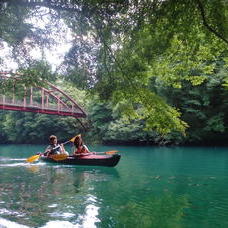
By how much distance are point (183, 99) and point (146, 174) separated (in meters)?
15.4

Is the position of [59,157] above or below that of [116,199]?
above

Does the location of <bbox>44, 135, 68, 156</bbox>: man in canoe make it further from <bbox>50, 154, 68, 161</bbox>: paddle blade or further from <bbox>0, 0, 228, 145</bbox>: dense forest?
<bbox>0, 0, 228, 145</bbox>: dense forest

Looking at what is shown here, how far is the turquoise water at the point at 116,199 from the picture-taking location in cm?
589

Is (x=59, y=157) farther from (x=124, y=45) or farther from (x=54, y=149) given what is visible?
(x=124, y=45)

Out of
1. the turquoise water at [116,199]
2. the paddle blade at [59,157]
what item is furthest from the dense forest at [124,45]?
the paddle blade at [59,157]

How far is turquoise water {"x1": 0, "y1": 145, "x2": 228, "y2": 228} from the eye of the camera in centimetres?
589

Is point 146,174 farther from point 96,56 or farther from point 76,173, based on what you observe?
point 96,56

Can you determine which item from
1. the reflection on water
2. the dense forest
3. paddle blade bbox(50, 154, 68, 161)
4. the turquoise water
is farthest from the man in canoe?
the dense forest

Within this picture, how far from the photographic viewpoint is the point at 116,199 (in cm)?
761

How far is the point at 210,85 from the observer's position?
23484mm

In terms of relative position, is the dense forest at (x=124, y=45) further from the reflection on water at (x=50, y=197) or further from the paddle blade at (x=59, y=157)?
the paddle blade at (x=59, y=157)

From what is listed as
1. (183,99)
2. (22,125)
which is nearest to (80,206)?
(183,99)

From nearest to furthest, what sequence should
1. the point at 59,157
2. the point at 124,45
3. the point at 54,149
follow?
the point at 124,45 < the point at 59,157 < the point at 54,149

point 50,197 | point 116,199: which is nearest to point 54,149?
point 50,197
